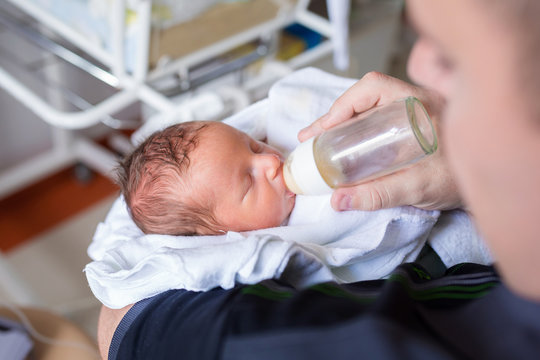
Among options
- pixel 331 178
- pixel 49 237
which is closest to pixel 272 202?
pixel 331 178

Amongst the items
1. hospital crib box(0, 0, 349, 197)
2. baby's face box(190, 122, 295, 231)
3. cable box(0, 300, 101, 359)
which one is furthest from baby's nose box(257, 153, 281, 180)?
cable box(0, 300, 101, 359)

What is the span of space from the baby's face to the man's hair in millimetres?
15

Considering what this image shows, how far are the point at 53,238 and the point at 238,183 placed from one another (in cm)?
144

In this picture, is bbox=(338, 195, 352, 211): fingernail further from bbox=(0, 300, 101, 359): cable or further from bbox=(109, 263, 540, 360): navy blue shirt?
bbox=(0, 300, 101, 359): cable

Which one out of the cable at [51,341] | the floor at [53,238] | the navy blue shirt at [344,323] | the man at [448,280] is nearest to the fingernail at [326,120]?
the man at [448,280]

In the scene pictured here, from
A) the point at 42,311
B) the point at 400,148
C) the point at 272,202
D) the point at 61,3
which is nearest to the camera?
the point at 400,148

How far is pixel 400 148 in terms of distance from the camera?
0.76 m

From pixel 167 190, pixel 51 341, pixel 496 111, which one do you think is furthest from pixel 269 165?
pixel 51 341

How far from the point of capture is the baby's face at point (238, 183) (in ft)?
2.91

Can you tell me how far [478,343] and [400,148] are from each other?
0.31 metres

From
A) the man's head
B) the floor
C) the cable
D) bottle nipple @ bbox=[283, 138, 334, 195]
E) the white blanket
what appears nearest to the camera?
the man's head

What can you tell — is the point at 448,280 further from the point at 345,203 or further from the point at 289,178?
the point at 289,178

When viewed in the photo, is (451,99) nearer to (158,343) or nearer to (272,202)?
(158,343)

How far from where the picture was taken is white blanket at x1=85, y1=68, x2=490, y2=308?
68 centimetres
